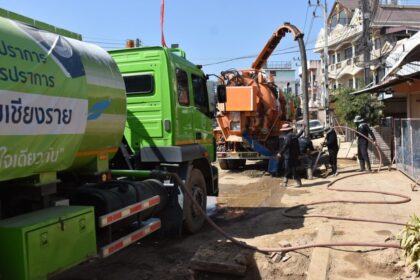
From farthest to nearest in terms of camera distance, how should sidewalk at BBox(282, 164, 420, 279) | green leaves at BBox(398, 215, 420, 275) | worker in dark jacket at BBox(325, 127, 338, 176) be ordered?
1. worker in dark jacket at BBox(325, 127, 338, 176)
2. sidewalk at BBox(282, 164, 420, 279)
3. green leaves at BBox(398, 215, 420, 275)

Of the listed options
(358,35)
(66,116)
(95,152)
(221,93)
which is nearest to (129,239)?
(95,152)

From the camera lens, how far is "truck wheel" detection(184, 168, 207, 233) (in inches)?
293

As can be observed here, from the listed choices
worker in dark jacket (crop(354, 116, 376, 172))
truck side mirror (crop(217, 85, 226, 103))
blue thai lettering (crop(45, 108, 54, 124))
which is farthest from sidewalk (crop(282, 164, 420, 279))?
blue thai lettering (crop(45, 108, 54, 124))

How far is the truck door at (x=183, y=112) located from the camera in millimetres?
7317

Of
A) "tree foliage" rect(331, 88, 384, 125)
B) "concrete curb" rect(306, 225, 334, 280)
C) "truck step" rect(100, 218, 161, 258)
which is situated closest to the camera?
"truck step" rect(100, 218, 161, 258)

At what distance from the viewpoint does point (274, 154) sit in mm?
15859

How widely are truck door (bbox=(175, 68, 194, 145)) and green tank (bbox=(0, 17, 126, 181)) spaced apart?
5.81 feet

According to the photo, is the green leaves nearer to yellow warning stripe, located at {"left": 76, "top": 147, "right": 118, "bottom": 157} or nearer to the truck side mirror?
yellow warning stripe, located at {"left": 76, "top": 147, "right": 118, "bottom": 157}

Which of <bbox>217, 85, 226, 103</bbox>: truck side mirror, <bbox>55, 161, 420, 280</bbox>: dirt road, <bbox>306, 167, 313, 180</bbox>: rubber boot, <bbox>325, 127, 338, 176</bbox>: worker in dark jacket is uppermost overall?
<bbox>217, 85, 226, 103</bbox>: truck side mirror

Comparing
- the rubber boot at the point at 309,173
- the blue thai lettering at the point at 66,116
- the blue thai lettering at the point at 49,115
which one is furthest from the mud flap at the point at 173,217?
the rubber boot at the point at 309,173

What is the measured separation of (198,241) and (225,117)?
29.6 ft

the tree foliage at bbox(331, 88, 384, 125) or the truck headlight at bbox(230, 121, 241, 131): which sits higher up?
the tree foliage at bbox(331, 88, 384, 125)

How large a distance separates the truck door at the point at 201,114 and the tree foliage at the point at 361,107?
13.5 m

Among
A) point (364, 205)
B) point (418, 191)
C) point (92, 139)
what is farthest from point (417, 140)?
point (92, 139)
